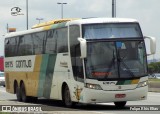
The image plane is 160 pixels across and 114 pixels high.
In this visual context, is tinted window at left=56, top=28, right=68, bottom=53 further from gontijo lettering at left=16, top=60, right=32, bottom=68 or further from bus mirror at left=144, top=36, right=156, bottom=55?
gontijo lettering at left=16, top=60, right=32, bottom=68

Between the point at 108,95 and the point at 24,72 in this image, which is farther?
the point at 24,72

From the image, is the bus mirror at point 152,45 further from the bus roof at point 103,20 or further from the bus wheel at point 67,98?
the bus wheel at point 67,98

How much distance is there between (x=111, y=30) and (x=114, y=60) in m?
1.21

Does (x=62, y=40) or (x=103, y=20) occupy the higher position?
(x=103, y=20)

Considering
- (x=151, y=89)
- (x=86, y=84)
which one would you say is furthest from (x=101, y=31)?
(x=151, y=89)

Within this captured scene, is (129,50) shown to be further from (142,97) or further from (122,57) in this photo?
(142,97)

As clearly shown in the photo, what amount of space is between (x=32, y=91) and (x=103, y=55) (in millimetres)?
7386

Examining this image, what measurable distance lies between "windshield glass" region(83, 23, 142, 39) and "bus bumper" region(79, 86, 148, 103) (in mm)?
1961

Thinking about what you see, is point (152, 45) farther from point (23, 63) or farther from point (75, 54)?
point (23, 63)

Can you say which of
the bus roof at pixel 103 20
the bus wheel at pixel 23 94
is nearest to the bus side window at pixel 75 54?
the bus roof at pixel 103 20

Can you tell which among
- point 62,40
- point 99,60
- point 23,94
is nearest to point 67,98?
point 62,40

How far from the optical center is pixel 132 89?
19641 mm

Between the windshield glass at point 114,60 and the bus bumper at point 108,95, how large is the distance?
517 millimetres

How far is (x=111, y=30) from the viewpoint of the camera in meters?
20.2
